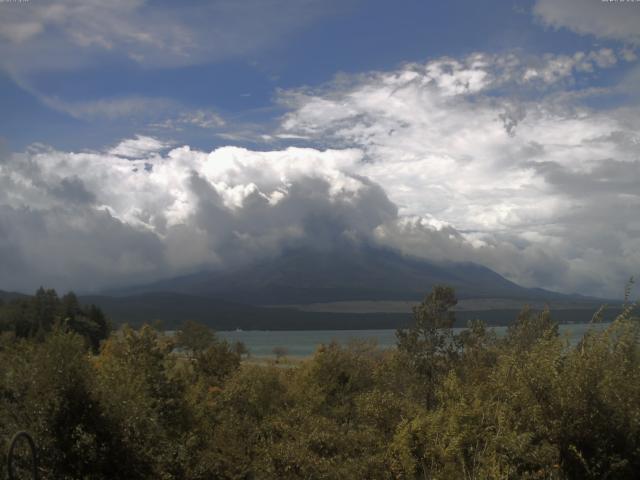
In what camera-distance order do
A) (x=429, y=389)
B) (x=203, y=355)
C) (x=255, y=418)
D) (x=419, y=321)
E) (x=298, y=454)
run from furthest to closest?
1. (x=203, y=355)
2. (x=419, y=321)
3. (x=429, y=389)
4. (x=255, y=418)
5. (x=298, y=454)

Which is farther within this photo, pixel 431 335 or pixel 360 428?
pixel 431 335

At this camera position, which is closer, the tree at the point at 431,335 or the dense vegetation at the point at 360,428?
the dense vegetation at the point at 360,428

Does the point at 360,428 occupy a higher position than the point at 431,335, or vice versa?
the point at 431,335

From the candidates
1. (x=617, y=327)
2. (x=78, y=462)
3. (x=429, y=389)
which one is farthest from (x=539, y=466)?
(x=429, y=389)

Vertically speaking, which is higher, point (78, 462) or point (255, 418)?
point (78, 462)

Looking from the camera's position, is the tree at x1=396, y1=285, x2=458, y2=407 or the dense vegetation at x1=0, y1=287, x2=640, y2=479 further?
the tree at x1=396, y1=285, x2=458, y2=407

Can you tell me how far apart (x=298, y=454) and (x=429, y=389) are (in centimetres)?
1928

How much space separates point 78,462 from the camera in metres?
13.3

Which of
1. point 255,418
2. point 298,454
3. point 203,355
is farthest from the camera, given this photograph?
point 203,355

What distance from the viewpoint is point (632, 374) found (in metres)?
14.1

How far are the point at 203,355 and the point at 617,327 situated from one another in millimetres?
35560

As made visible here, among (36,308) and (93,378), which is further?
(36,308)

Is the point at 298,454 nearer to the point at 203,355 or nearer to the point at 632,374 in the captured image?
the point at 632,374

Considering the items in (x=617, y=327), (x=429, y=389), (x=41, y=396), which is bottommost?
(x=429, y=389)
